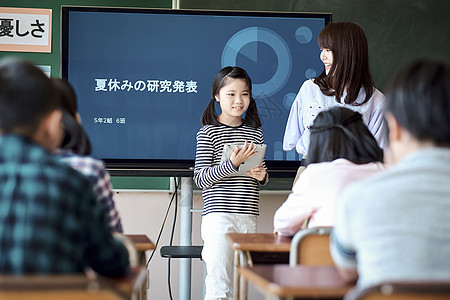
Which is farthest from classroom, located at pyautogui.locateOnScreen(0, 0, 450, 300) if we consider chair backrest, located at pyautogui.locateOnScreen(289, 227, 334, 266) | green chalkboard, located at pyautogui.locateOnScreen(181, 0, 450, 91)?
chair backrest, located at pyautogui.locateOnScreen(289, 227, 334, 266)

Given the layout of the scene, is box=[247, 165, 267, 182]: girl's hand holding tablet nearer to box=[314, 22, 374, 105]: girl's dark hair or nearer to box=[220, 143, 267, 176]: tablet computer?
box=[220, 143, 267, 176]: tablet computer

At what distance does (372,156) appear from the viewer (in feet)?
7.13

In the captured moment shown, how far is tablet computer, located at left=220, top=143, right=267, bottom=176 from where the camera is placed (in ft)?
10.7

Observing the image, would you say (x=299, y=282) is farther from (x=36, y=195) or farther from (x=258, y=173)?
(x=258, y=173)

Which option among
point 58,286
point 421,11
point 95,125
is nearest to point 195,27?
point 95,125

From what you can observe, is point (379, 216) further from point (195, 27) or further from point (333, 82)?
point (195, 27)

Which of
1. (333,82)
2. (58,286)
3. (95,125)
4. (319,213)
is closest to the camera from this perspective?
(58,286)

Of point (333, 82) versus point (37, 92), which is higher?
Result: point (333, 82)

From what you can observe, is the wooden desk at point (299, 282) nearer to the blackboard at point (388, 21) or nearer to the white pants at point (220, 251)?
the white pants at point (220, 251)

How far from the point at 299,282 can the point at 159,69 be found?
2.92 meters

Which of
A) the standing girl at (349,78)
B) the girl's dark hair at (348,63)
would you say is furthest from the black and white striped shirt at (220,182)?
the girl's dark hair at (348,63)

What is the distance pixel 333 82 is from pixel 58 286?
249cm

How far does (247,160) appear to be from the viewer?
331cm

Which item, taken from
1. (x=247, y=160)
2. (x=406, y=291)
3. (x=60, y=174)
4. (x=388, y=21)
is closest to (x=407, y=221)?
(x=406, y=291)
